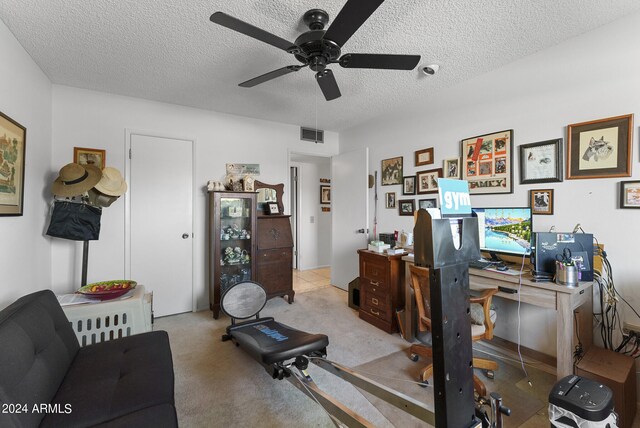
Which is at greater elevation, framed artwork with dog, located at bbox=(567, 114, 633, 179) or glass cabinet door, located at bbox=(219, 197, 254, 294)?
framed artwork with dog, located at bbox=(567, 114, 633, 179)

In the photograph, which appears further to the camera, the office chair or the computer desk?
the office chair

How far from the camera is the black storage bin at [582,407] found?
0.99 m

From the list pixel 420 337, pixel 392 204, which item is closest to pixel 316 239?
pixel 392 204

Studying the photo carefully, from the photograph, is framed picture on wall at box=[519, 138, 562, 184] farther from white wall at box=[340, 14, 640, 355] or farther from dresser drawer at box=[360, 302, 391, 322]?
dresser drawer at box=[360, 302, 391, 322]

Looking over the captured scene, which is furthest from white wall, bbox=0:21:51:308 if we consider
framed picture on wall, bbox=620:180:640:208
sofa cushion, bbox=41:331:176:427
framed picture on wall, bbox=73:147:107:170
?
framed picture on wall, bbox=620:180:640:208

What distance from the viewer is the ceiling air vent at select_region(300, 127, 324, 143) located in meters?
4.41

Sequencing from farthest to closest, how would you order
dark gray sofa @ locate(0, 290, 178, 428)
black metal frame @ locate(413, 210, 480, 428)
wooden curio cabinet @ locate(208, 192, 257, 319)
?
wooden curio cabinet @ locate(208, 192, 257, 319) → dark gray sofa @ locate(0, 290, 178, 428) → black metal frame @ locate(413, 210, 480, 428)

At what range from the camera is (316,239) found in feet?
19.5

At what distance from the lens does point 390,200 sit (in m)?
3.74

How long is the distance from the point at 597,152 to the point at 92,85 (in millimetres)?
4503

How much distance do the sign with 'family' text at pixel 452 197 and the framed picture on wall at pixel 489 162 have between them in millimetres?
2213

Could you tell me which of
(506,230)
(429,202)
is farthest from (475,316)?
(429,202)

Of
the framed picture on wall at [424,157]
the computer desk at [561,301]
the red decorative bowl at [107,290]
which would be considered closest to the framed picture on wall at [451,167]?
the framed picture on wall at [424,157]

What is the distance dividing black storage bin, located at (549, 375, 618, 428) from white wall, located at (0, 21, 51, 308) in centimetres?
308
